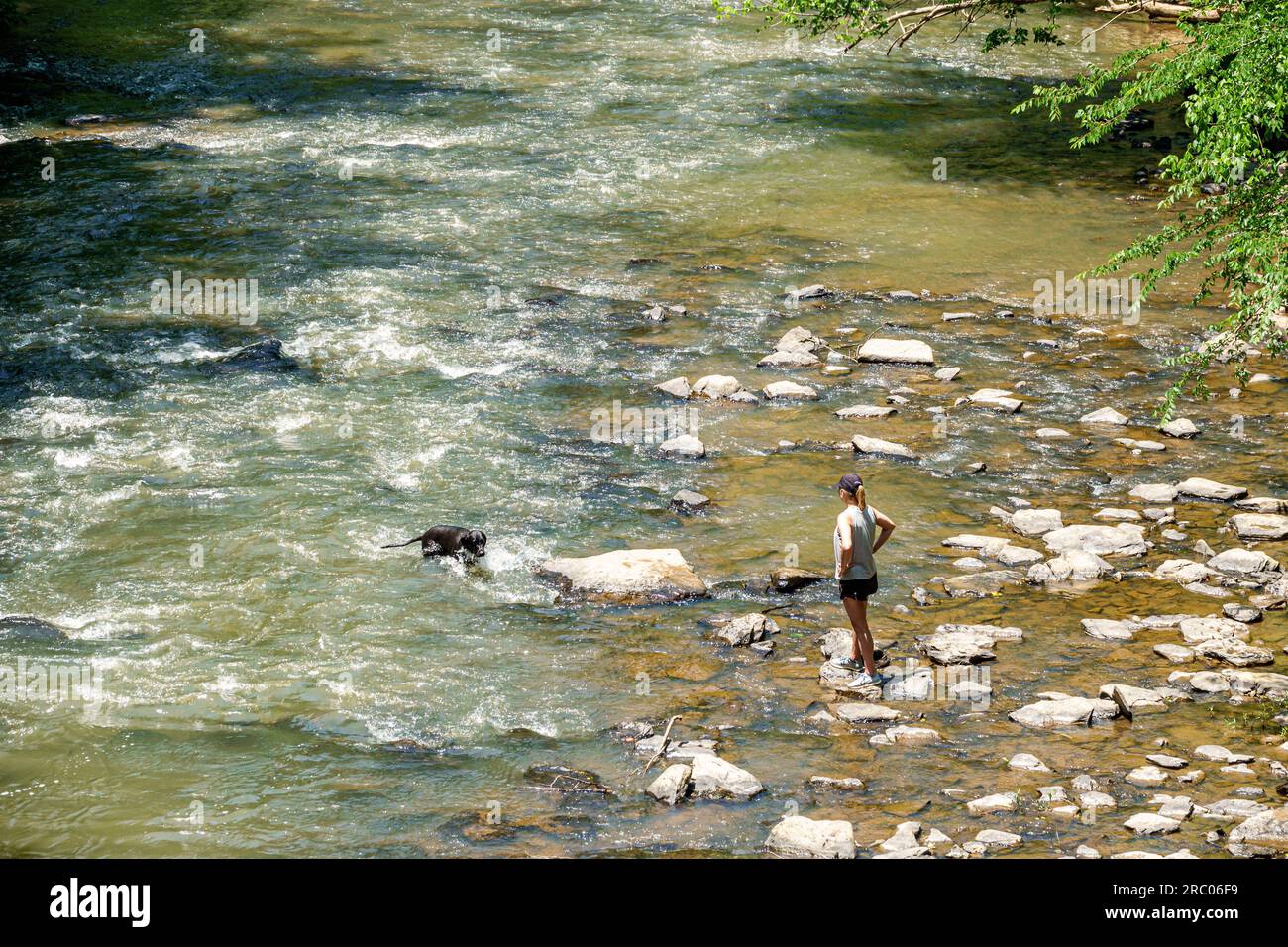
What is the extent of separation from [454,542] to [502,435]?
3091 mm

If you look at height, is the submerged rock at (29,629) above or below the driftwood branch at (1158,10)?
below

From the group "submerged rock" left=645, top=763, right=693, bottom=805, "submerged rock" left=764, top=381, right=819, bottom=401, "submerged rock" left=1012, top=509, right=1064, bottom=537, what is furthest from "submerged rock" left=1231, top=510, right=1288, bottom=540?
"submerged rock" left=645, top=763, right=693, bottom=805

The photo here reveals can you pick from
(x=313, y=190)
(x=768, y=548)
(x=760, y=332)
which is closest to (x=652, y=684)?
(x=768, y=548)

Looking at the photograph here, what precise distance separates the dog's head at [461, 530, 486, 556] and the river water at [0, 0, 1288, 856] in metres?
0.24

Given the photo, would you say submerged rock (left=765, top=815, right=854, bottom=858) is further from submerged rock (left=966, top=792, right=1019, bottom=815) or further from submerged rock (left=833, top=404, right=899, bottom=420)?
submerged rock (left=833, top=404, right=899, bottom=420)

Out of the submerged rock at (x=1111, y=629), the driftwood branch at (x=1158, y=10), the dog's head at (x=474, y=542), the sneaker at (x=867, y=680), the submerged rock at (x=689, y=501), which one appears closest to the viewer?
the sneaker at (x=867, y=680)

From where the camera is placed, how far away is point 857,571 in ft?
35.6

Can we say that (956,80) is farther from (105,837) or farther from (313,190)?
(105,837)

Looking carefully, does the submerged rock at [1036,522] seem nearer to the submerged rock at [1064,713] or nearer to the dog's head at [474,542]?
the submerged rock at [1064,713]

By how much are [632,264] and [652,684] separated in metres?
11.2

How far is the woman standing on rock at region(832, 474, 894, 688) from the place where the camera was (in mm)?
10641

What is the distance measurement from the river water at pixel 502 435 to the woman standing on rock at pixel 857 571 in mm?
503

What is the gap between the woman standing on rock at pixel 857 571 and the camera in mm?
10641

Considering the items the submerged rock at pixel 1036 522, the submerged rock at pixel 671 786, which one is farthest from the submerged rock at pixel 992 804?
the submerged rock at pixel 1036 522
